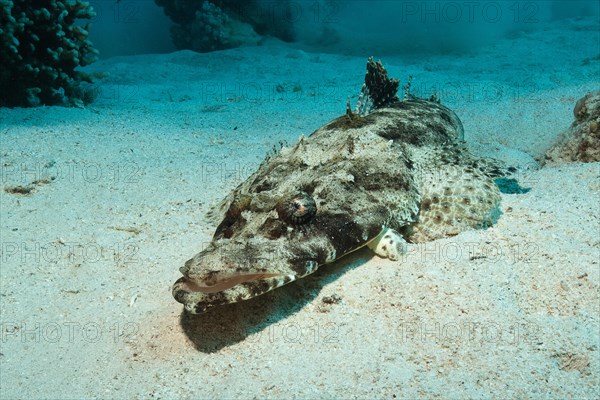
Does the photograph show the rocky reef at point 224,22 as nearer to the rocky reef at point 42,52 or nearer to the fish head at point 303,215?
the rocky reef at point 42,52

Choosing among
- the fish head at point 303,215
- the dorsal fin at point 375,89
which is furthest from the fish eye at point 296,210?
the dorsal fin at point 375,89

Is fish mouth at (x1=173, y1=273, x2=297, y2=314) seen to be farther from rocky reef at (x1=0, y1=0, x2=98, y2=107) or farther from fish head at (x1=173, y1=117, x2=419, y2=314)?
rocky reef at (x1=0, y1=0, x2=98, y2=107)

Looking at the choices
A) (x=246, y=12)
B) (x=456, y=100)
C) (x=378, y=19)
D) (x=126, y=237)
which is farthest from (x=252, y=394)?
(x=378, y=19)

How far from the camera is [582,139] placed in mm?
6008

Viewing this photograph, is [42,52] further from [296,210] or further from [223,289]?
[223,289]

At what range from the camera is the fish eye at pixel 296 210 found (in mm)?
3510

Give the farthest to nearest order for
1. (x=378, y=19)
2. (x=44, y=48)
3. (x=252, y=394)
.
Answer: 1. (x=378, y=19)
2. (x=44, y=48)
3. (x=252, y=394)

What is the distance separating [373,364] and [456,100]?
27.5ft

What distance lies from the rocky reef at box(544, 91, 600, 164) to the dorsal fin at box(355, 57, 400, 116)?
2.52 meters

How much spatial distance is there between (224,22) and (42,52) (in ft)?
39.8

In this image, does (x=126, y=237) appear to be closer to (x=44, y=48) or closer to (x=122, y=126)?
(x=122, y=126)

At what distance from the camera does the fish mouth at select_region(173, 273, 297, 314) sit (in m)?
2.96

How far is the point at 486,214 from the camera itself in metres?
4.19

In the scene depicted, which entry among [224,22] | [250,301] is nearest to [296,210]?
[250,301]
